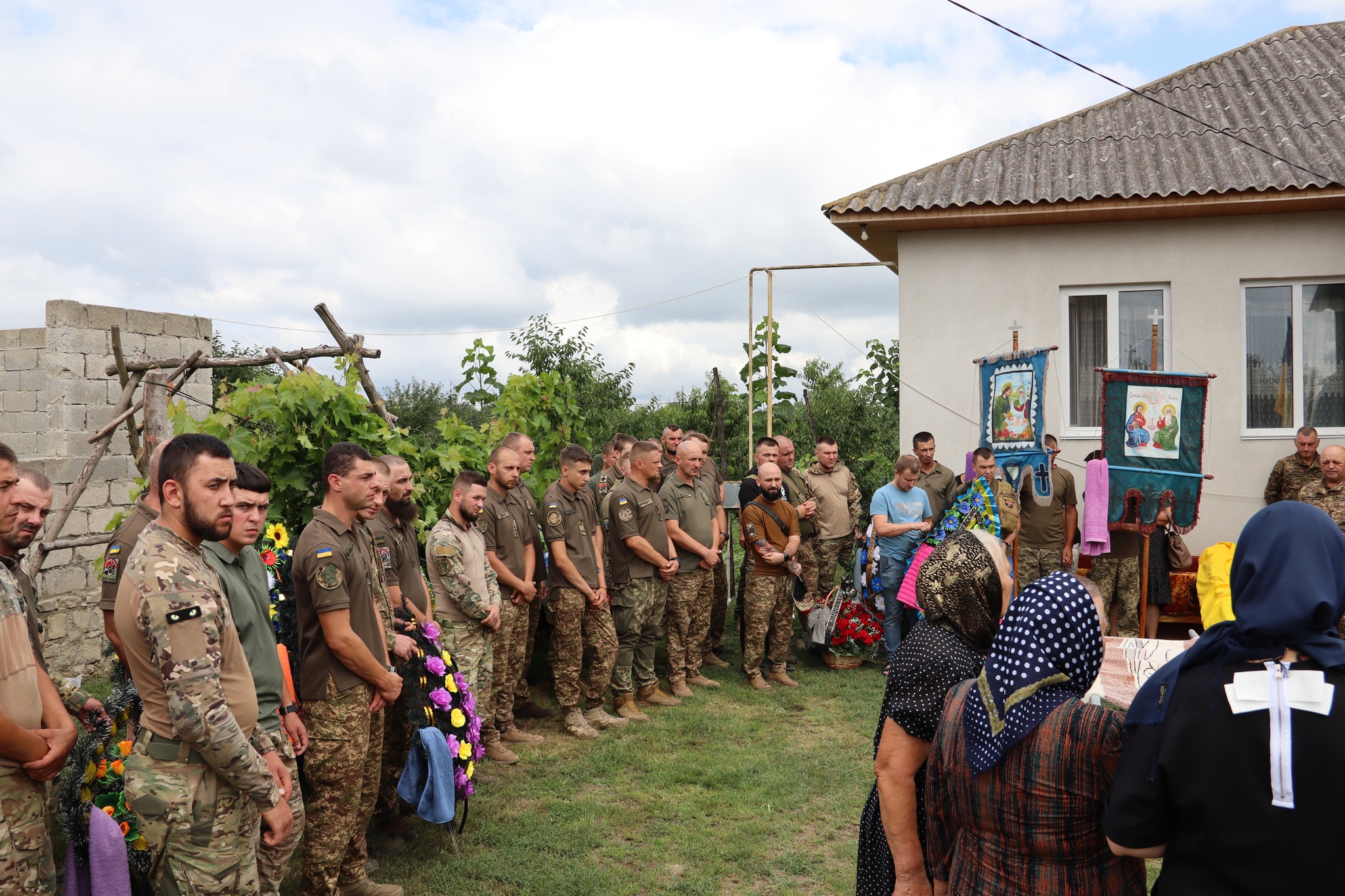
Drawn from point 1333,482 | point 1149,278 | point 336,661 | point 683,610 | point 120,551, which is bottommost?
point 683,610

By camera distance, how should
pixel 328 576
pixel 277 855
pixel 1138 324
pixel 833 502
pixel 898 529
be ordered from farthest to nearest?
pixel 833 502, pixel 1138 324, pixel 898 529, pixel 328 576, pixel 277 855

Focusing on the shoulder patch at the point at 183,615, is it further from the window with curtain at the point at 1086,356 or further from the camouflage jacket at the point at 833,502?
the window with curtain at the point at 1086,356

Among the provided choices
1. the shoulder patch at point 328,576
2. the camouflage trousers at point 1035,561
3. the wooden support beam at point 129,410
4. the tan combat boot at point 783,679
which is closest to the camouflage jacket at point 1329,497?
the camouflage trousers at point 1035,561

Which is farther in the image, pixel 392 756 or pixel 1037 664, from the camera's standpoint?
pixel 392 756

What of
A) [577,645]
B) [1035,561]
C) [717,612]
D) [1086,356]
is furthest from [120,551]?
[1086,356]

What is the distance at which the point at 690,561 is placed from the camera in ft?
27.2

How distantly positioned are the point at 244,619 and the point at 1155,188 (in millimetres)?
8631

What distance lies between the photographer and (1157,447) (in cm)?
822

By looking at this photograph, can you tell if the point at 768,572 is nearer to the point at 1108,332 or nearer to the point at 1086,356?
the point at 1086,356

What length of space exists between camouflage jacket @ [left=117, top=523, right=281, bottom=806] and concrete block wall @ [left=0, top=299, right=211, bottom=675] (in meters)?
6.40

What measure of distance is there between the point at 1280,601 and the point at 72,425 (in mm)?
9955

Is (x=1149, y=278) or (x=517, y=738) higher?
(x=1149, y=278)

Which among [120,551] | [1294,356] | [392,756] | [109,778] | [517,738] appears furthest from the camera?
[1294,356]

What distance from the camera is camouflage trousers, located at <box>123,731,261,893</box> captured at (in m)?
2.95
